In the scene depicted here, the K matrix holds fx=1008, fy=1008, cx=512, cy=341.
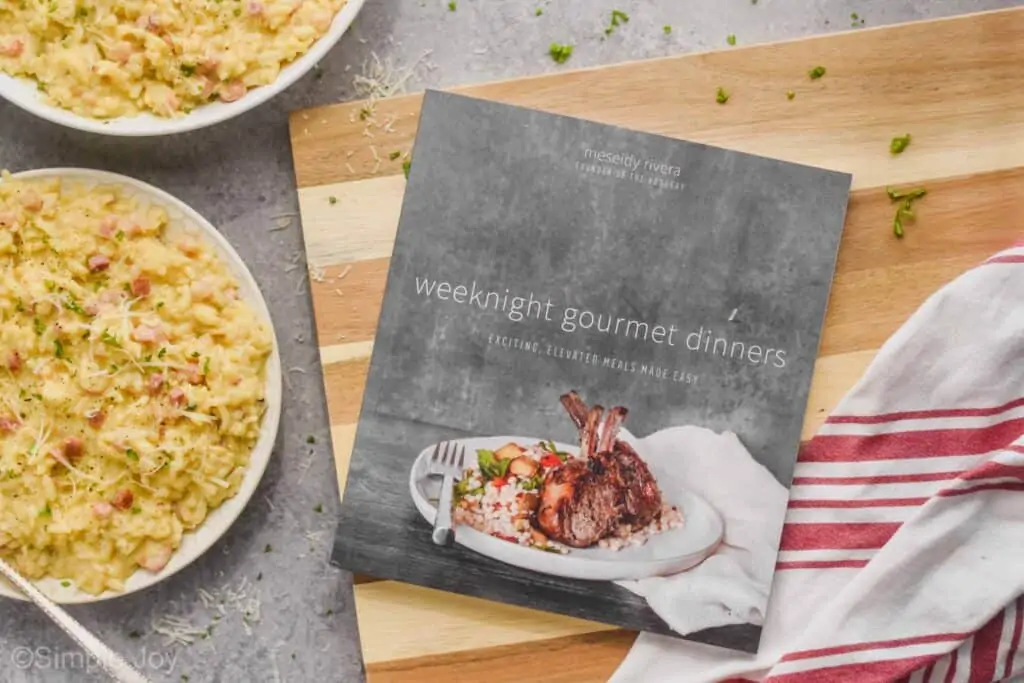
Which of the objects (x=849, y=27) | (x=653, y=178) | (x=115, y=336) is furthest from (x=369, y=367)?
(x=849, y=27)

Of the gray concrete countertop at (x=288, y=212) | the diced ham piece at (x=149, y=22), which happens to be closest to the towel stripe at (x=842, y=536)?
the gray concrete countertop at (x=288, y=212)

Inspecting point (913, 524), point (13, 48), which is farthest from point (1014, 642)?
point (13, 48)

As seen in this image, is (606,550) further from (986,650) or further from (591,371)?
(986,650)

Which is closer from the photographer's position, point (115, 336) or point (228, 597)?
point (115, 336)

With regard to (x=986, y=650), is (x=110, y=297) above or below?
above

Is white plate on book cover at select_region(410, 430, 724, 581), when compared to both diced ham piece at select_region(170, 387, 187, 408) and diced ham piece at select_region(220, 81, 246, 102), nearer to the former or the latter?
diced ham piece at select_region(170, 387, 187, 408)

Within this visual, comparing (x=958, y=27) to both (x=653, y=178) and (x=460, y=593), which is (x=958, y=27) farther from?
(x=460, y=593)

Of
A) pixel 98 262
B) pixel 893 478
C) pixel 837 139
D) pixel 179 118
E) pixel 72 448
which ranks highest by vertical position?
pixel 837 139


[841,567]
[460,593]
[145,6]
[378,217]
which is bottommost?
[460,593]
